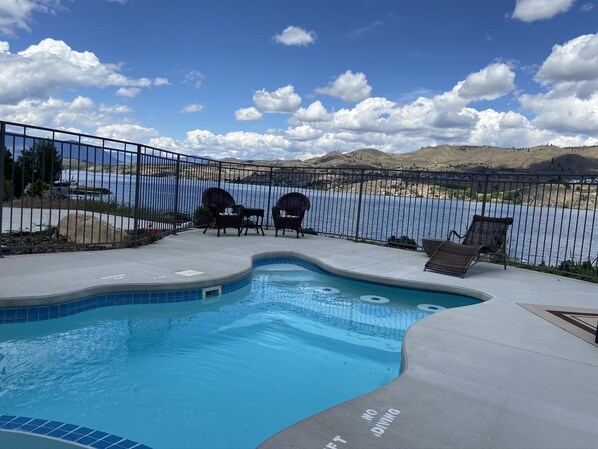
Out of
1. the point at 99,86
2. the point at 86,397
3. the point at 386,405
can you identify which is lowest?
the point at 86,397

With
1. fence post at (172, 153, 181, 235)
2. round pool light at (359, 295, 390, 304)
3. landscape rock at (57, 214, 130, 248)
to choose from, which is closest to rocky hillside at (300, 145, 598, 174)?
fence post at (172, 153, 181, 235)

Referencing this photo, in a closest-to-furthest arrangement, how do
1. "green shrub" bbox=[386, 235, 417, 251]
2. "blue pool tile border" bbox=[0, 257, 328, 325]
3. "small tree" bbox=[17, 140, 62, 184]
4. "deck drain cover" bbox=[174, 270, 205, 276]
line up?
"blue pool tile border" bbox=[0, 257, 328, 325], "deck drain cover" bbox=[174, 270, 205, 276], "small tree" bbox=[17, 140, 62, 184], "green shrub" bbox=[386, 235, 417, 251]

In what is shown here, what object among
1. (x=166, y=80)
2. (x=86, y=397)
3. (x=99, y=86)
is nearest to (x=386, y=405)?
(x=86, y=397)

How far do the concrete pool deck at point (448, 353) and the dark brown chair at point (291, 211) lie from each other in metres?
2.10

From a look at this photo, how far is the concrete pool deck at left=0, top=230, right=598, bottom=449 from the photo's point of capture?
2.14 metres

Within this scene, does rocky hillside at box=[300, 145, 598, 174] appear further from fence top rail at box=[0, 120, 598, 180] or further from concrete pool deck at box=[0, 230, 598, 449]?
concrete pool deck at box=[0, 230, 598, 449]

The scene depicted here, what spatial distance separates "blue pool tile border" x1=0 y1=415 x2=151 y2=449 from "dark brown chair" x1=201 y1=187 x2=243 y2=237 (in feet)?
21.3

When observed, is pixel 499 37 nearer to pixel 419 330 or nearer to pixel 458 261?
pixel 458 261

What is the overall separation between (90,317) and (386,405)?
3177 mm

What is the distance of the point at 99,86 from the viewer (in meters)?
15.1

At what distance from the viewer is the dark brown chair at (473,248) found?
6418mm

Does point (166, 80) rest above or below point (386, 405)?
above

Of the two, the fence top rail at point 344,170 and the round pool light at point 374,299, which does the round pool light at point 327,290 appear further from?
the fence top rail at point 344,170

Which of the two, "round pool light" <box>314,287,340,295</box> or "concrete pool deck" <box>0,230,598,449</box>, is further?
"round pool light" <box>314,287,340,295</box>
